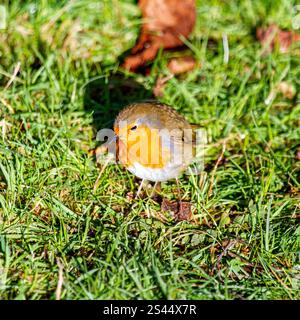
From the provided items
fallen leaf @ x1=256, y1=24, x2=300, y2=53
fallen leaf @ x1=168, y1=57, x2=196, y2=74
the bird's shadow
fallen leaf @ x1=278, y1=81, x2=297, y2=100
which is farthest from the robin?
fallen leaf @ x1=256, y1=24, x2=300, y2=53

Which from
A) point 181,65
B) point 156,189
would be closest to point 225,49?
point 181,65

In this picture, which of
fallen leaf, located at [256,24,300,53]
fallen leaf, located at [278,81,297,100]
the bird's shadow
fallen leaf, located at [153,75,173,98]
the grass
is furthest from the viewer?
fallen leaf, located at [256,24,300,53]

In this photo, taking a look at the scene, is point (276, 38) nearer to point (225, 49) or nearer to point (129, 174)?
point (225, 49)

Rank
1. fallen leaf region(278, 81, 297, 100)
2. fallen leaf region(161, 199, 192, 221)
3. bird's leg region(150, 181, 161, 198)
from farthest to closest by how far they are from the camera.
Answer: fallen leaf region(278, 81, 297, 100)
bird's leg region(150, 181, 161, 198)
fallen leaf region(161, 199, 192, 221)

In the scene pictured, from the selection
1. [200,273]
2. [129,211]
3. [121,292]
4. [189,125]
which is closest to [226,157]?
[189,125]

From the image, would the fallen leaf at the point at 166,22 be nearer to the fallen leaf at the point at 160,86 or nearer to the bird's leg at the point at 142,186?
the fallen leaf at the point at 160,86

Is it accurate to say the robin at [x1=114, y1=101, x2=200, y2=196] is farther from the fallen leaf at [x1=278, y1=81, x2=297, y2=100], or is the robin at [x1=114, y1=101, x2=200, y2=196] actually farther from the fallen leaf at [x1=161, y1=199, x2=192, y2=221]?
the fallen leaf at [x1=278, y1=81, x2=297, y2=100]

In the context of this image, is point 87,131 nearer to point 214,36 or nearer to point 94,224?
point 94,224
